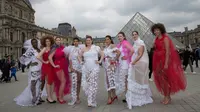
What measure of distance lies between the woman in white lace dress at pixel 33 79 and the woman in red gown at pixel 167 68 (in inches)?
125

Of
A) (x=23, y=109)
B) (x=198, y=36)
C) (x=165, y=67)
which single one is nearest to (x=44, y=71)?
(x=23, y=109)

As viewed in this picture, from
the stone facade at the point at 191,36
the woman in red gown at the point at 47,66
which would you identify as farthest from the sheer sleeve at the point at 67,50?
the stone facade at the point at 191,36

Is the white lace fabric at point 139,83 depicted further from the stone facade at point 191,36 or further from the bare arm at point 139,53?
the stone facade at point 191,36

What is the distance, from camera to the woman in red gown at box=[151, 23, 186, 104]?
4.70m

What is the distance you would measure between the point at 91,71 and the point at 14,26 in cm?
5342

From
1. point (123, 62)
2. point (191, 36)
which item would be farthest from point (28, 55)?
point (191, 36)

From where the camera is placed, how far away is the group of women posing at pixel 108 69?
185 inches

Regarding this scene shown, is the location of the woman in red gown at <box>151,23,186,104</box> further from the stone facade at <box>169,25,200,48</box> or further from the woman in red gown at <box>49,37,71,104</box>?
the stone facade at <box>169,25,200,48</box>

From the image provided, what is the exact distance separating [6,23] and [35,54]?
164ft

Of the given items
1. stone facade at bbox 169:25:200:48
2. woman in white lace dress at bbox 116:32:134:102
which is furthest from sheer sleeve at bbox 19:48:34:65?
stone facade at bbox 169:25:200:48

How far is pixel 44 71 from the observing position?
5.18 meters

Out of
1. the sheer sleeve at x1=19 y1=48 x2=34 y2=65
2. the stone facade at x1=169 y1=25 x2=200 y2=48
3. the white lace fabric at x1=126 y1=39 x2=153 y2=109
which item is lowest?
the white lace fabric at x1=126 y1=39 x2=153 y2=109

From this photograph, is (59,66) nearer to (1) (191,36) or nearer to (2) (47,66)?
(2) (47,66)

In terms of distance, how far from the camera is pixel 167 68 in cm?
468
